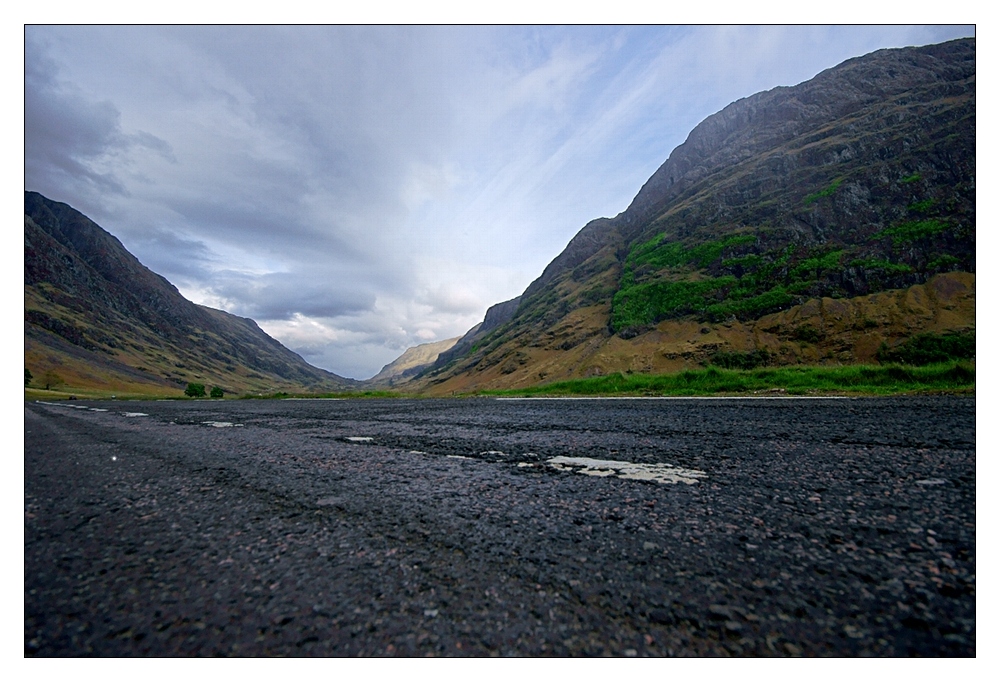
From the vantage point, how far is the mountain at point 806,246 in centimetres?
4056

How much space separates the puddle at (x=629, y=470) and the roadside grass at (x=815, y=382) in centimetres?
1317

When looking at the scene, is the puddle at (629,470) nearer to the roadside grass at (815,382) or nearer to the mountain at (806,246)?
the roadside grass at (815,382)

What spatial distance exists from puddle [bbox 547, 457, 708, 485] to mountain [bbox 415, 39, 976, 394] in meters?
43.7

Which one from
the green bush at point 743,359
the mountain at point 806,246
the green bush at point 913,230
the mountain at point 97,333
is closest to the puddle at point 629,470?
the green bush at point 743,359

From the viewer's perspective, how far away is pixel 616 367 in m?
47.7

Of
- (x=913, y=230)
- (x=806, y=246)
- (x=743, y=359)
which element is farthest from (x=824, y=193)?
(x=743, y=359)

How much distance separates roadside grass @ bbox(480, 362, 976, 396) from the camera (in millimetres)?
13508

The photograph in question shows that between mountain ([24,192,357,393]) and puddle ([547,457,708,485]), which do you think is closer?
puddle ([547,457,708,485])

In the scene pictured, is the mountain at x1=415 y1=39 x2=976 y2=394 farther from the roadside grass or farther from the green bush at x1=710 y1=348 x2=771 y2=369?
the roadside grass

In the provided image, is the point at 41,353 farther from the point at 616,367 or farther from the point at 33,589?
the point at 33,589

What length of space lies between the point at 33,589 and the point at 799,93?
117174 millimetres

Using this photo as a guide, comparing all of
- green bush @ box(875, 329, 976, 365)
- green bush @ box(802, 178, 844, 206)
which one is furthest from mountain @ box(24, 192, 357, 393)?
green bush @ box(802, 178, 844, 206)

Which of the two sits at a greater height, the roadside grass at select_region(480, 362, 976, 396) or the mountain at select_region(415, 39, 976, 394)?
the mountain at select_region(415, 39, 976, 394)

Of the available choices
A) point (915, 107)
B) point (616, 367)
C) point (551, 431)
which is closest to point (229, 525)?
point (551, 431)
